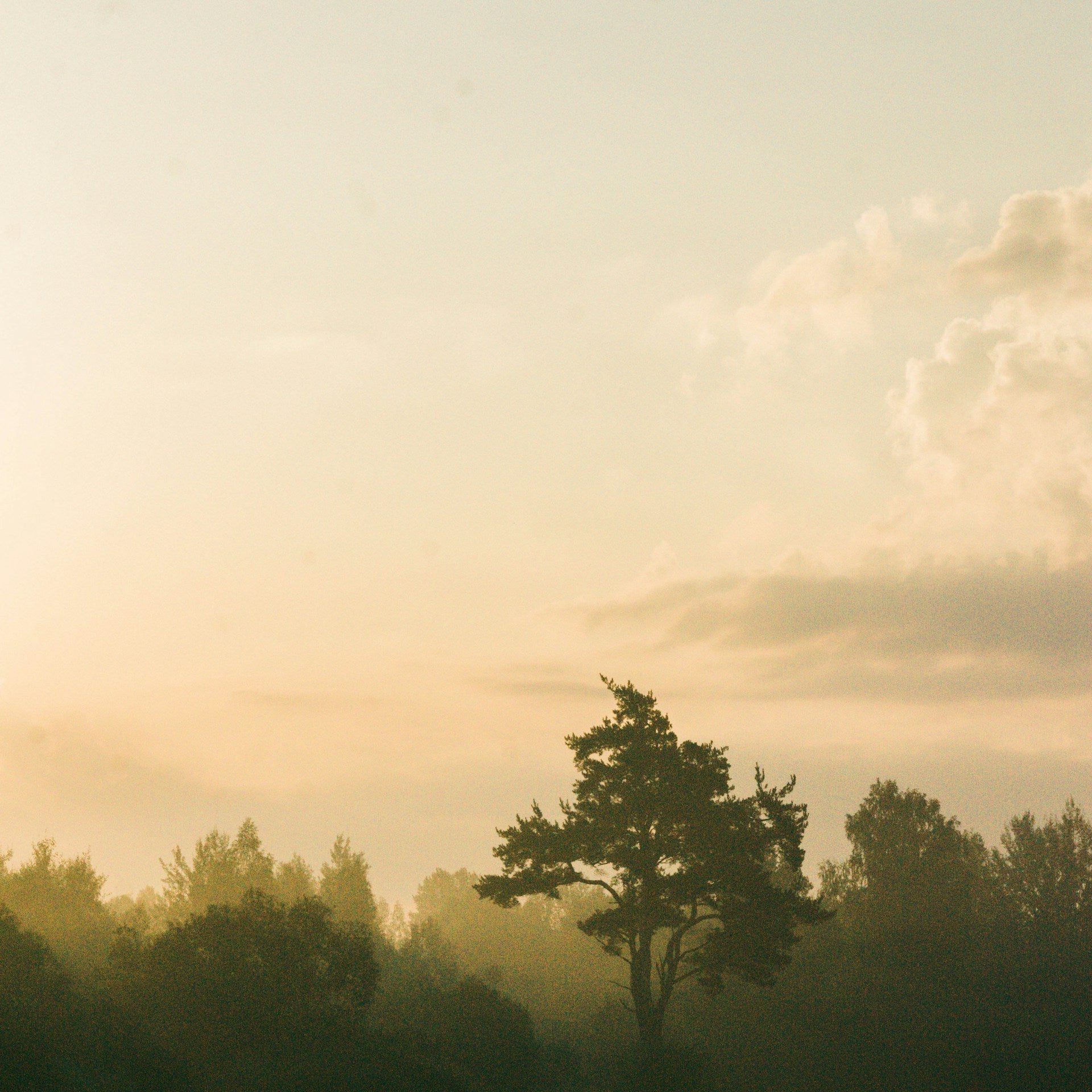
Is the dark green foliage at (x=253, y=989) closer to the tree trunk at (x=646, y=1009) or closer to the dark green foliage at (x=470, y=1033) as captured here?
the dark green foliage at (x=470, y=1033)

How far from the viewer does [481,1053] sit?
Result: 5344 cm

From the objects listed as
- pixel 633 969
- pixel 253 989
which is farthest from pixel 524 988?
pixel 253 989

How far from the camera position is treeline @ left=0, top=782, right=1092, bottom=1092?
4125cm

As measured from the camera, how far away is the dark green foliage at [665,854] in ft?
154

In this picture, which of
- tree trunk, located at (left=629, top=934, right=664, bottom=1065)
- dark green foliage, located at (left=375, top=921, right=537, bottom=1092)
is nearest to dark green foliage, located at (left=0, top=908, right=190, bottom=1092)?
dark green foliage, located at (left=375, top=921, right=537, bottom=1092)

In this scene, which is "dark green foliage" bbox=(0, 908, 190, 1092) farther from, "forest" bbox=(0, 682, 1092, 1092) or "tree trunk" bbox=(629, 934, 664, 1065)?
"tree trunk" bbox=(629, 934, 664, 1065)

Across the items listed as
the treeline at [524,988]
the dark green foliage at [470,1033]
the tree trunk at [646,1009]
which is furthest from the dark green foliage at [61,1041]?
the tree trunk at [646,1009]

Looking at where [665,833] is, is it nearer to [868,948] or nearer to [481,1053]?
[481,1053]

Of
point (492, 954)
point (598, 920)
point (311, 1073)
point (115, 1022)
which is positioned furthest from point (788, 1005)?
point (492, 954)

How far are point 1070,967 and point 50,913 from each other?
82.9m

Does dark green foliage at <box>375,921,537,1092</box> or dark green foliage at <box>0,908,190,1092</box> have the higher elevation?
dark green foliage at <box>0,908,190,1092</box>

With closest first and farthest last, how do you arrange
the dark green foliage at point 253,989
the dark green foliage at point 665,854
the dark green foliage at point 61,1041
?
1. the dark green foliage at point 61,1041
2. the dark green foliage at point 253,989
3. the dark green foliage at point 665,854

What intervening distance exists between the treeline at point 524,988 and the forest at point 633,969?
158 millimetres

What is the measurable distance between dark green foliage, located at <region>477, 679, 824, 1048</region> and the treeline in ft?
13.5
